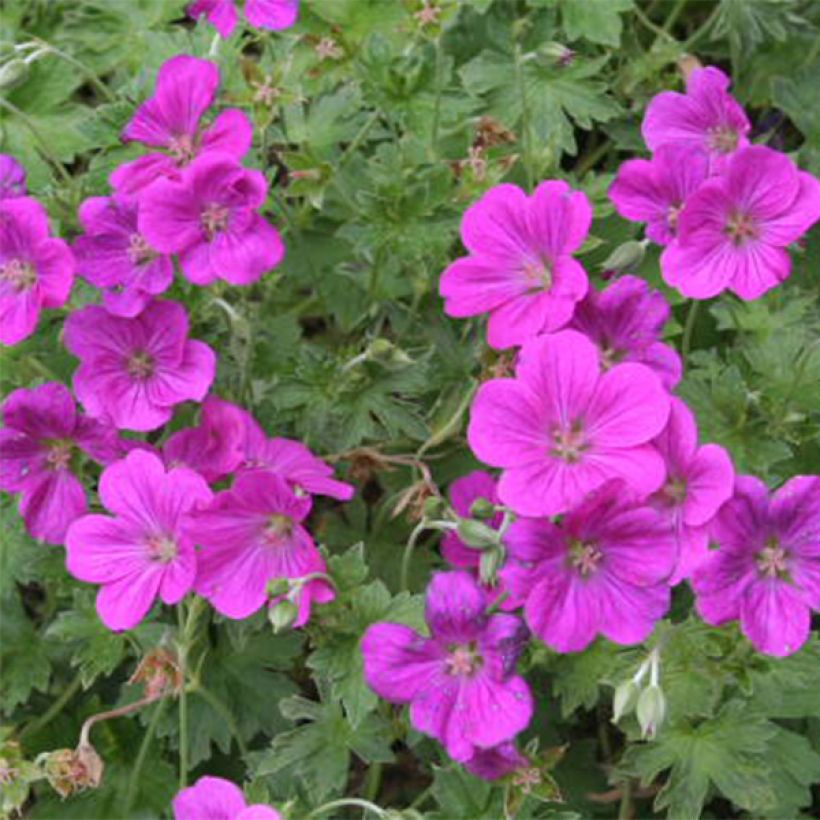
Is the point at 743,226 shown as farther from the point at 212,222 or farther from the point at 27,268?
the point at 27,268

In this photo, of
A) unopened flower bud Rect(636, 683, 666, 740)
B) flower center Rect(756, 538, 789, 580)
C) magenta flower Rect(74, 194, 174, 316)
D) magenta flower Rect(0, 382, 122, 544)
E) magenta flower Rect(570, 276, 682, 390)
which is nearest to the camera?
unopened flower bud Rect(636, 683, 666, 740)

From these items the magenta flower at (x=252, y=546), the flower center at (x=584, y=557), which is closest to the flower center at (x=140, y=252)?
the magenta flower at (x=252, y=546)

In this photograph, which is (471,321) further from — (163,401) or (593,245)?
(163,401)

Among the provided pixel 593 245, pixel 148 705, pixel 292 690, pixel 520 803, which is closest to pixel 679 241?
pixel 593 245

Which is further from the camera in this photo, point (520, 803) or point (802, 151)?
point (802, 151)

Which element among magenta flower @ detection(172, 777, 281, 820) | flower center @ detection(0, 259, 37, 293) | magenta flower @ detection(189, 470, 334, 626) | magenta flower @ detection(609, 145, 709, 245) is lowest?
magenta flower @ detection(172, 777, 281, 820)

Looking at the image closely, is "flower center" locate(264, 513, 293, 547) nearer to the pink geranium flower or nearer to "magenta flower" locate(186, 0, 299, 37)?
the pink geranium flower

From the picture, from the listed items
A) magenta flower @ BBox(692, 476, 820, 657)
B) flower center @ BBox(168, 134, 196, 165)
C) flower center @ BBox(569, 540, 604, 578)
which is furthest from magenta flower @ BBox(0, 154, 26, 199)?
magenta flower @ BBox(692, 476, 820, 657)

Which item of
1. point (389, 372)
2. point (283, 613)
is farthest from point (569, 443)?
point (389, 372)
